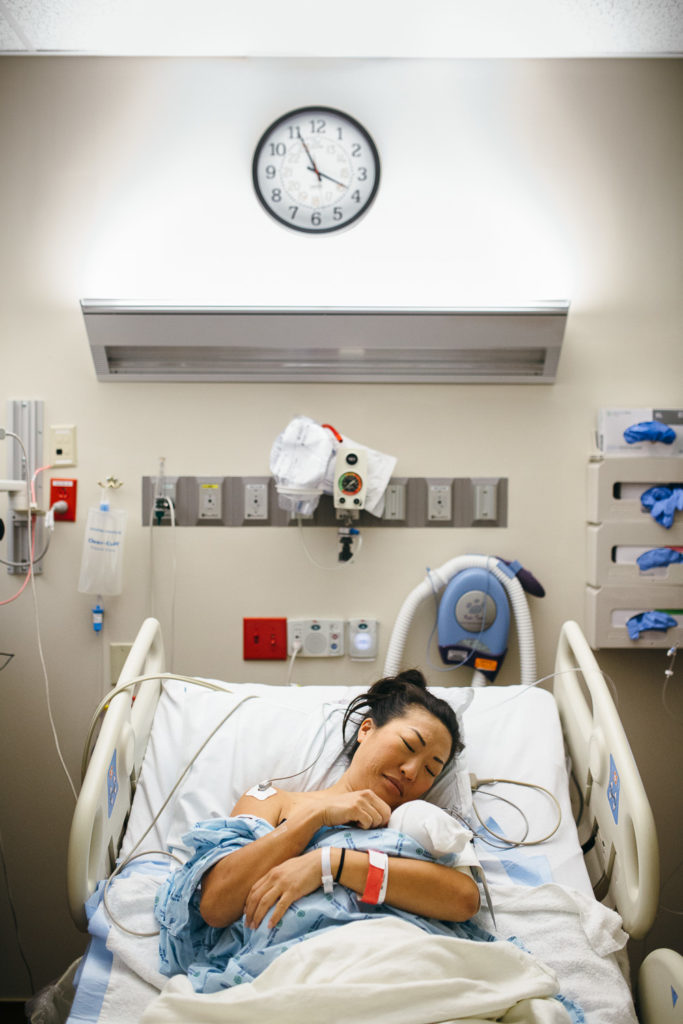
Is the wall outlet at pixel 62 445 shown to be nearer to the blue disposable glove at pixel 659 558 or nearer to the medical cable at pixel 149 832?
the medical cable at pixel 149 832

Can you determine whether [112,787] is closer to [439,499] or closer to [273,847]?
[273,847]

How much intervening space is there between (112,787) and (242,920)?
458mm

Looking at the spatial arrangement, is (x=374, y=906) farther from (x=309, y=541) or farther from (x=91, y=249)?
(x=91, y=249)

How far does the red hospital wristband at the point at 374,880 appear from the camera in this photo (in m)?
1.26

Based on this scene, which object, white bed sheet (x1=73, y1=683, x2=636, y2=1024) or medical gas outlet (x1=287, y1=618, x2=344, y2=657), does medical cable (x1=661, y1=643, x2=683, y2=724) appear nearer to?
white bed sheet (x1=73, y1=683, x2=636, y2=1024)

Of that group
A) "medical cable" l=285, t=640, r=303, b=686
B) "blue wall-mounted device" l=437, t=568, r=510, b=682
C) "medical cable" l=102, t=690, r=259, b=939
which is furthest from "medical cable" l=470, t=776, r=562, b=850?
"medical cable" l=285, t=640, r=303, b=686

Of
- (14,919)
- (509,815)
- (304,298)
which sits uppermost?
(304,298)

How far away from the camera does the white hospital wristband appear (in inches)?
50.1

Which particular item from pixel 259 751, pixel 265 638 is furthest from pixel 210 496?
pixel 259 751

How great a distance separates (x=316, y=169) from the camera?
219 centimetres

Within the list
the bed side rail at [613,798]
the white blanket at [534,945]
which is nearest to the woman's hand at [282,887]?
the white blanket at [534,945]

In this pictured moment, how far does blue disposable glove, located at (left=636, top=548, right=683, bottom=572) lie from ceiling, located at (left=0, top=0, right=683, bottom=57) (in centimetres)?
146

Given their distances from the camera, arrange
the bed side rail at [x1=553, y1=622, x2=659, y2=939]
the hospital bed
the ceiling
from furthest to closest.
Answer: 1. the ceiling
2. the bed side rail at [x1=553, y1=622, x2=659, y2=939]
3. the hospital bed

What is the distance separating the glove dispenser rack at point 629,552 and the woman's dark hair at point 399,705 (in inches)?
28.1
